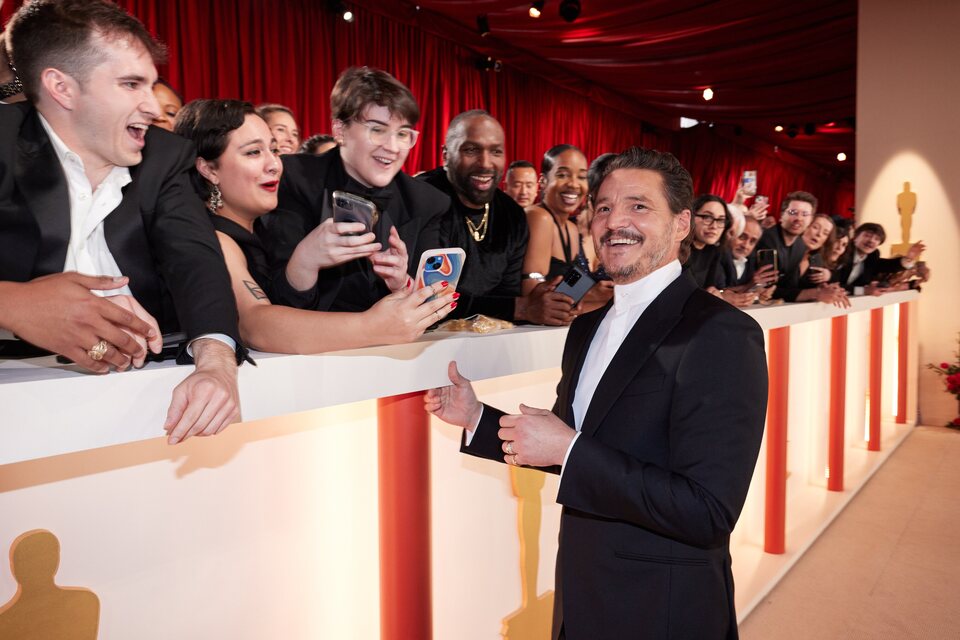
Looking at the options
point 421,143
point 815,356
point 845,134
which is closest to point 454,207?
point 815,356

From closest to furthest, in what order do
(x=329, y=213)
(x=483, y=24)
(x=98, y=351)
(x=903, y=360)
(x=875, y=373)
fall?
(x=98, y=351) → (x=329, y=213) → (x=875, y=373) → (x=903, y=360) → (x=483, y=24)

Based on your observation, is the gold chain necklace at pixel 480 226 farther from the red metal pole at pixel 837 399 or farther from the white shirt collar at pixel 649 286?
the red metal pole at pixel 837 399

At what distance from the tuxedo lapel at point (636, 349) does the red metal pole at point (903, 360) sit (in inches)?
232

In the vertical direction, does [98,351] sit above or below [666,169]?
below

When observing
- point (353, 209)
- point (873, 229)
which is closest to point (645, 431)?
point (353, 209)

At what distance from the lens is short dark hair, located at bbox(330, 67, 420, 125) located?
1.75m

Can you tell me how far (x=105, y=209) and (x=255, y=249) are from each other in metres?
0.46

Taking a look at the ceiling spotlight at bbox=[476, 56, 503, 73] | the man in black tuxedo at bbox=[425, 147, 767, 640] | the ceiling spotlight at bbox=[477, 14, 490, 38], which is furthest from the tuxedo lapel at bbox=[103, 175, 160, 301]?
the ceiling spotlight at bbox=[476, 56, 503, 73]

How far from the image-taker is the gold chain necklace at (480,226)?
2.40 meters

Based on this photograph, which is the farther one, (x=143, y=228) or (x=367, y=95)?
(x=367, y=95)

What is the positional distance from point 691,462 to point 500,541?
72 centimetres

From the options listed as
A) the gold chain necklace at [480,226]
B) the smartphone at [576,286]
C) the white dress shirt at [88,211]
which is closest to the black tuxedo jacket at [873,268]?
the gold chain necklace at [480,226]

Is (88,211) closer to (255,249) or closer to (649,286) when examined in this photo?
(255,249)

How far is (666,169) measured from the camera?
1481 mm
